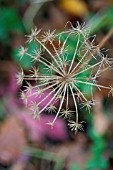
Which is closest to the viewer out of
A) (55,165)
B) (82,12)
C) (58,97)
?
(58,97)

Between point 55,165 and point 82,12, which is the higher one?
point 82,12

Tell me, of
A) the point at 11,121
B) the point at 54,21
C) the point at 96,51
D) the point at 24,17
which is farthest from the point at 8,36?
the point at 96,51

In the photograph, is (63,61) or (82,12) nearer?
(63,61)

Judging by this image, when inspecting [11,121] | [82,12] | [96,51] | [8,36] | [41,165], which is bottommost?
[41,165]

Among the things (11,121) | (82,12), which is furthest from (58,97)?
(82,12)

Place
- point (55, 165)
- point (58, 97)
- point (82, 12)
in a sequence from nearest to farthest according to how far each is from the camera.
A: point (58, 97) → point (55, 165) → point (82, 12)

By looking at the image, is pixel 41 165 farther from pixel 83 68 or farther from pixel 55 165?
pixel 83 68
